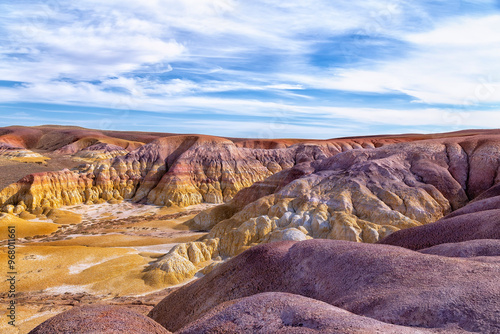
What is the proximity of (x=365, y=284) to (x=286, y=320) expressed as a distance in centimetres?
308

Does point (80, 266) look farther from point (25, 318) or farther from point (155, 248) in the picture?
point (25, 318)

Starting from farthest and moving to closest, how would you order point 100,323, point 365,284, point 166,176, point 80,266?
point 166,176 → point 80,266 → point 365,284 → point 100,323

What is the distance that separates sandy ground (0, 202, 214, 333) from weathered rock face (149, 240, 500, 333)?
190 inches

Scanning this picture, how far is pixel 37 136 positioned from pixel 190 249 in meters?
117

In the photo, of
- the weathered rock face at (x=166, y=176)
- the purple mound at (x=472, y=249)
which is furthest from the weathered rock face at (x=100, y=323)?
the weathered rock face at (x=166, y=176)

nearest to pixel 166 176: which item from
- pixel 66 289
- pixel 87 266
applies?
pixel 87 266

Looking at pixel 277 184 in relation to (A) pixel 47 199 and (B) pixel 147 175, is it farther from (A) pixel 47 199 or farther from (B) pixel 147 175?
(A) pixel 47 199

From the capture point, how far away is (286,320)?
5984 mm

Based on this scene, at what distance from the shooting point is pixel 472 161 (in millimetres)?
27453

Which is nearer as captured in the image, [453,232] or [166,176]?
[453,232]

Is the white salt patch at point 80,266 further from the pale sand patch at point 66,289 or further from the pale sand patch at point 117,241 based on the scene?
the pale sand patch at point 117,241

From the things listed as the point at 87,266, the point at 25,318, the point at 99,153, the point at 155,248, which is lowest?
the point at 155,248

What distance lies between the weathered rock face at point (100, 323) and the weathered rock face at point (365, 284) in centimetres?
246

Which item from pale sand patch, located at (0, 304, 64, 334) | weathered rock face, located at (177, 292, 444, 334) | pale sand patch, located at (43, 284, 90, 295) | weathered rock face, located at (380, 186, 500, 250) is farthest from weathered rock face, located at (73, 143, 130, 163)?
weathered rock face, located at (177, 292, 444, 334)
